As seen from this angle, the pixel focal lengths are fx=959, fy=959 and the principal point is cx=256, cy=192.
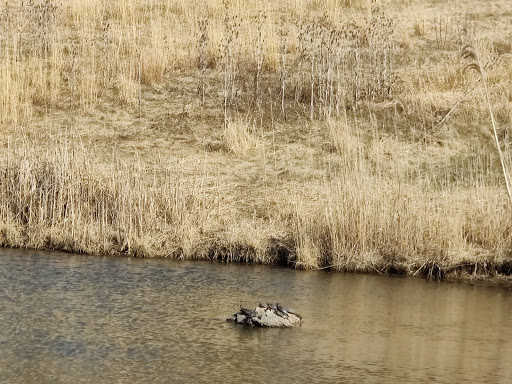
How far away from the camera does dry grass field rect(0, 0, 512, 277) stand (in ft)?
43.9

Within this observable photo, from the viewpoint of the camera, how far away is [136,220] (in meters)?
14.0

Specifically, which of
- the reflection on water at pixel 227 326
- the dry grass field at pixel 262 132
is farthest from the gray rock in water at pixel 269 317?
the dry grass field at pixel 262 132

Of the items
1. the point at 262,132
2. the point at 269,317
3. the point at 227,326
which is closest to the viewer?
the point at 227,326

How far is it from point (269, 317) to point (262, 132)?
9335mm

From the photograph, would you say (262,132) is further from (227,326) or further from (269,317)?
(227,326)

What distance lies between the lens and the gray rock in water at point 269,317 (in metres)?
10.2

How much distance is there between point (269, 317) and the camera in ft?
33.6

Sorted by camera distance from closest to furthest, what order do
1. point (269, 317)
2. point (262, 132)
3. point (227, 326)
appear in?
point (227, 326) < point (269, 317) < point (262, 132)

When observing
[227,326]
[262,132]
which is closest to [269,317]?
[227,326]

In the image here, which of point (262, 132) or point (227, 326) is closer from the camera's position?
point (227, 326)

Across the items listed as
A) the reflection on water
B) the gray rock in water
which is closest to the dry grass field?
the reflection on water

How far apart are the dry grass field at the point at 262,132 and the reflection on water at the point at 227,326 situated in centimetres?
61

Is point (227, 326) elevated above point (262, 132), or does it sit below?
below

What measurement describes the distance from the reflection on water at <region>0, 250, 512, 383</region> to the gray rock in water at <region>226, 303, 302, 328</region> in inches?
5.1
